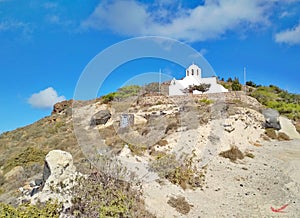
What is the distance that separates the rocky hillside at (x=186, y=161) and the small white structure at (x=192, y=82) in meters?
10.9

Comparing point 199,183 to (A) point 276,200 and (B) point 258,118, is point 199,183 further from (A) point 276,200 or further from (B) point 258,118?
(B) point 258,118

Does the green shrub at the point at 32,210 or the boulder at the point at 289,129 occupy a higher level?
the boulder at the point at 289,129


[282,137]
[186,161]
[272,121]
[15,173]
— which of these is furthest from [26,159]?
[272,121]

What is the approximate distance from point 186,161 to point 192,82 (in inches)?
1017

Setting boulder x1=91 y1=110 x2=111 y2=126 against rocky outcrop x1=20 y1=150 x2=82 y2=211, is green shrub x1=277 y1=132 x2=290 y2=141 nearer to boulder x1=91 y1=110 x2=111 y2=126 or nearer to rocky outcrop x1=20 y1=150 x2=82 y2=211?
boulder x1=91 y1=110 x2=111 y2=126

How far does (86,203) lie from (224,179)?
5.33m

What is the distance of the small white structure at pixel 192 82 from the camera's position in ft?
102

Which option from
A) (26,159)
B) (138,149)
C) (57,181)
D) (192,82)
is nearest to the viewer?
(57,181)

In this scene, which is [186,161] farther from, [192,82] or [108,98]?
[192,82]

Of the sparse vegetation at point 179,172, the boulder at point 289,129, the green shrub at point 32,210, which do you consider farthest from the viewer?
the boulder at point 289,129

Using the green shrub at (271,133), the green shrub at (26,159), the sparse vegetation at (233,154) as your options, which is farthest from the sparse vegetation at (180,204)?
the green shrub at (271,133)

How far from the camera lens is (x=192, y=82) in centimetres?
3503

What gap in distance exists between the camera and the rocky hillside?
7449mm

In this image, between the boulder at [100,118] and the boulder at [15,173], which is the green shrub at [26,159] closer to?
the boulder at [15,173]
